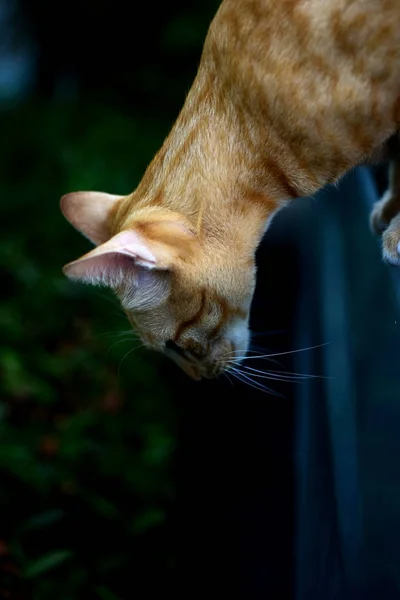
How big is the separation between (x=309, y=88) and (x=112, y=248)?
0.60m

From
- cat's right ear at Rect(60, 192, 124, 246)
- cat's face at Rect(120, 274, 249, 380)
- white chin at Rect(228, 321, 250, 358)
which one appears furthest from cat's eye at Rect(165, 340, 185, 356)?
cat's right ear at Rect(60, 192, 124, 246)

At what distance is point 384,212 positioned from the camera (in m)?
2.22

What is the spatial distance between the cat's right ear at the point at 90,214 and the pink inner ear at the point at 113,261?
1.90ft

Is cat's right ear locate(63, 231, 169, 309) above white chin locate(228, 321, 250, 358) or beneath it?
above

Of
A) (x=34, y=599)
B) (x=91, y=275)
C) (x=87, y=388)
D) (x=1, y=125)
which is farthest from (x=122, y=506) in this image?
(x=1, y=125)

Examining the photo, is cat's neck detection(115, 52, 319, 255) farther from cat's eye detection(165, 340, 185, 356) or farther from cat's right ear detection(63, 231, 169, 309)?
cat's eye detection(165, 340, 185, 356)

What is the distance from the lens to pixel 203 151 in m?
2.02

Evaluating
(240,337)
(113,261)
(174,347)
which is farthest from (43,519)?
(113,261)

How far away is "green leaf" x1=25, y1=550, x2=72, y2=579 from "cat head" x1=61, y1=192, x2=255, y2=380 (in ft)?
2.57

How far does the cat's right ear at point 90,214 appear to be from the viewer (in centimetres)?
233

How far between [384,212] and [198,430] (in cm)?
107

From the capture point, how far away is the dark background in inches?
64.1

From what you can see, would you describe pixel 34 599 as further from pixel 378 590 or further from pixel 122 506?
pixel 378 590

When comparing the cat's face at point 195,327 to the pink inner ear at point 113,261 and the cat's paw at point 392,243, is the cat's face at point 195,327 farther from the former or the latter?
the cat's paw at point 392,243
